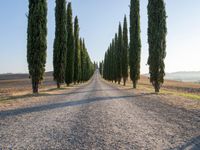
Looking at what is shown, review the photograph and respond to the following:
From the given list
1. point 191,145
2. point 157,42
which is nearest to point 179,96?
point 157,42

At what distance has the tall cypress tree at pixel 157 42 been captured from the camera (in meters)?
27.0

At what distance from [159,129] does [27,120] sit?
4887mm

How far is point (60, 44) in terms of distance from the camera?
124ft

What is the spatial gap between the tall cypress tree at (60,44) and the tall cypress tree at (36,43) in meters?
10.7

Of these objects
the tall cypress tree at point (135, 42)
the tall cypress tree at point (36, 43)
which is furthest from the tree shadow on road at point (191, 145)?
the tall cypress tree at point (135, 42)

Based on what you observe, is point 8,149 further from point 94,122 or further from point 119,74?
point 119,74

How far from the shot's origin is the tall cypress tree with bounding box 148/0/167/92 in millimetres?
27000

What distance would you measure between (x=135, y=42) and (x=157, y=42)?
38.3 ft

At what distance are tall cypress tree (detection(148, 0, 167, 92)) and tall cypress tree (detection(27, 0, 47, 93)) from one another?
10.0 metres

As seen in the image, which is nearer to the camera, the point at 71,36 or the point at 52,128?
the point at 52,128

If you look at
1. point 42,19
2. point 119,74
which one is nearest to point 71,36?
point 119,74

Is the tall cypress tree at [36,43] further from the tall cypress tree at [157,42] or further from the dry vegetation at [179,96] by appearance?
the tall cypress tree at [157,42]

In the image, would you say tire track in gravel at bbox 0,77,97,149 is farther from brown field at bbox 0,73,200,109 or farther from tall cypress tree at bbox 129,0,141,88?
tall cypress tree at bbox 129,0,141,88

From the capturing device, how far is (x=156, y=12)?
27.5m
